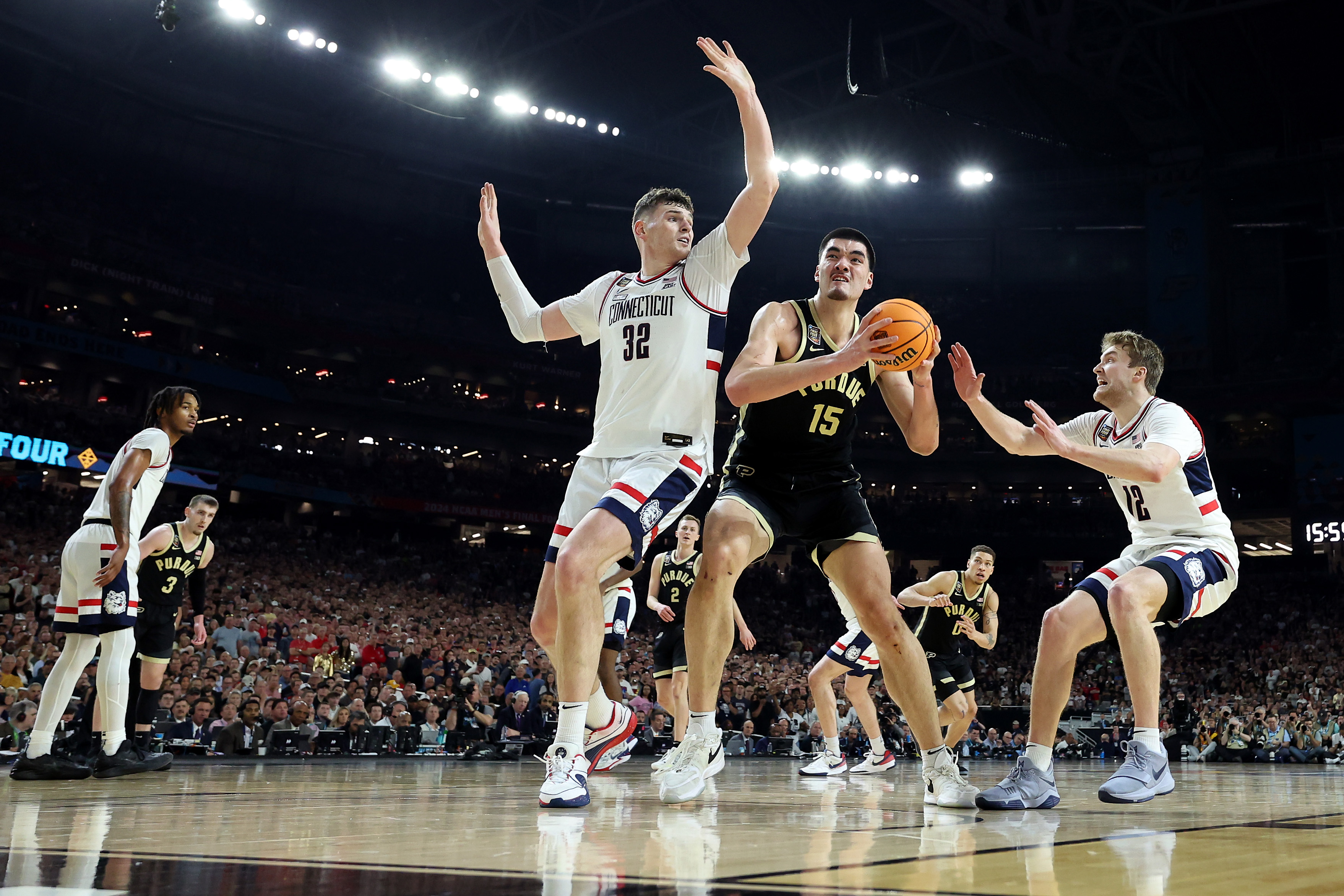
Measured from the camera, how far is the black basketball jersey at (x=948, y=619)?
1055 centimetres

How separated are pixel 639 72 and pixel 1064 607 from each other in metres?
29.3

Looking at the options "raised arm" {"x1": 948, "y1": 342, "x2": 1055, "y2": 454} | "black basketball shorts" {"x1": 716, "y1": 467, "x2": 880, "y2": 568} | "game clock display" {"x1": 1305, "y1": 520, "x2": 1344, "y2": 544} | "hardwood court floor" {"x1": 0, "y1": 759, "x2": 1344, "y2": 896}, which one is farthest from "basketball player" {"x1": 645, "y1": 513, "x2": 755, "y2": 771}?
"game clock display" {"x1": 1305, "y1": 520, "x2": 1344, "y2": 544}

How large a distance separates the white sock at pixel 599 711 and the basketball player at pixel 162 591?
3100 mm

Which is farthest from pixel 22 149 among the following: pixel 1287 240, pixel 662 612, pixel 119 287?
pixel 1287 240

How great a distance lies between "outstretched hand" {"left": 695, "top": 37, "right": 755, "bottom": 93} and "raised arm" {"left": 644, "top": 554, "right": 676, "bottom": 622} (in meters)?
5.47

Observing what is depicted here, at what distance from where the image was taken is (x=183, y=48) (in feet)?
98.2

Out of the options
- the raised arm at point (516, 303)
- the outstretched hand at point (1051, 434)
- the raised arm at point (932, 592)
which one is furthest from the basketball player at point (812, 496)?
the raised arm at point (932, 592)

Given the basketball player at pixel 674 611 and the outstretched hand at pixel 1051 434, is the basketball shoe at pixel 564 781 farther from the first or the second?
the basketball player at pixel 674 611

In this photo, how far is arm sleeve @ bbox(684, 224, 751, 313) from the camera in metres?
5.02

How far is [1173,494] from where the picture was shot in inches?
213

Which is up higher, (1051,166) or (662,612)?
(1051,166)

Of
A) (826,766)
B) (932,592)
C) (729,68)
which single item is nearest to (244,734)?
(826,766)

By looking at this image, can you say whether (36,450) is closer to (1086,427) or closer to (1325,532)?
(1086,427)

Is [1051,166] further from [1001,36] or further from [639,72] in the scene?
[639,72]
